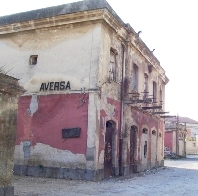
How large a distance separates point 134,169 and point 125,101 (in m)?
3.80

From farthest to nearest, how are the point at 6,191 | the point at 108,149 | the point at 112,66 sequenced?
the point at 112,66 < the point at 108,149 < the point at 6,191

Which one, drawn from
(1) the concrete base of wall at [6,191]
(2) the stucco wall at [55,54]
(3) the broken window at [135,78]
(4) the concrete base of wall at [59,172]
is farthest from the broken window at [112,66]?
(1) the concrete base of wall at [6,191]

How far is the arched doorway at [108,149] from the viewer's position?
12.6 meters

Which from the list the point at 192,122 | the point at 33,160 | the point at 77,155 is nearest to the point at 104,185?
the point at 77,155

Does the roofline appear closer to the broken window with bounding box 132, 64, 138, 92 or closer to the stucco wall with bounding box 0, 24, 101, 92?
the stucco wall with bounding box 0, 24, 101, 92

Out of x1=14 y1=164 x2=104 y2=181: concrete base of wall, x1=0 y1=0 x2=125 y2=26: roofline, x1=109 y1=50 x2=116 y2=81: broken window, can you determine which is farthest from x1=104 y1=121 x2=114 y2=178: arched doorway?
x1=0 y1=0 x2=125 y2=26: roofline

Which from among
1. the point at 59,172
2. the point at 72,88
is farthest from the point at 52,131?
the point at 72,88

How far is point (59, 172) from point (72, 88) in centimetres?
336

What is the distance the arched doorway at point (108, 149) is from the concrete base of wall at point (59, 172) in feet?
3.04

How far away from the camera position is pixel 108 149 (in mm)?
12852

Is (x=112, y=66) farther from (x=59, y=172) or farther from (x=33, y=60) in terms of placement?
(x=59, y=172)

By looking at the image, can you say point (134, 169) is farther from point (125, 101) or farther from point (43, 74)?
point (43, 74)

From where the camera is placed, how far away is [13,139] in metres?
7.16

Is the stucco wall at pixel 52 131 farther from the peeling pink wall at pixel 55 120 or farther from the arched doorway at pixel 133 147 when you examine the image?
the arched doorway at pixel 133 147
